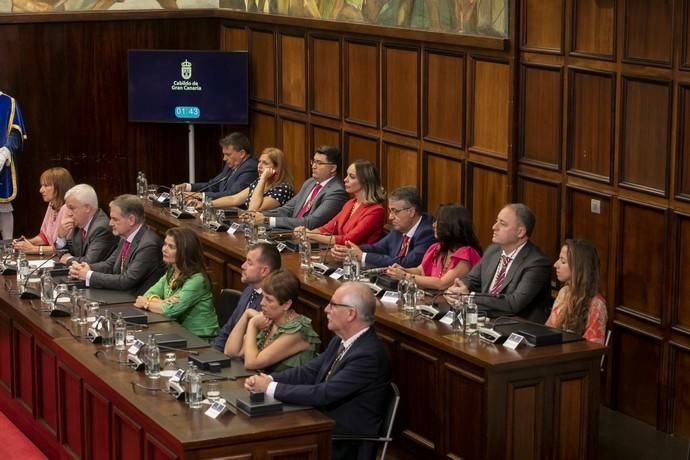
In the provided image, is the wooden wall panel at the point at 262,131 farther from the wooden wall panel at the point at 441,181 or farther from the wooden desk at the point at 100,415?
the wooden desk at the point at 100,415

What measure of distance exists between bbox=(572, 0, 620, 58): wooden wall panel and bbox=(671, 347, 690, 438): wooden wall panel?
1.84 metres

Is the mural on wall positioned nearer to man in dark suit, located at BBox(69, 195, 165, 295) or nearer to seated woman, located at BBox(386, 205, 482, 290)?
seated woman, located at BBox(386, 205, 482, 290)

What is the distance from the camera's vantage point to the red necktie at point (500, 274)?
7.57 m

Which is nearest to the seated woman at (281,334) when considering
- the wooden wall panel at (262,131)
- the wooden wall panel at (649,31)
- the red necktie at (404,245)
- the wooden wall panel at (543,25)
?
the red necktie at (404,245)

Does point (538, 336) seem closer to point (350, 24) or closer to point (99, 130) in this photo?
point (350, 24)

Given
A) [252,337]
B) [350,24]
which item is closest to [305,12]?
[350,24]

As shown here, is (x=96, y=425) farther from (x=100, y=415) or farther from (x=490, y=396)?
(x=490, y=396)

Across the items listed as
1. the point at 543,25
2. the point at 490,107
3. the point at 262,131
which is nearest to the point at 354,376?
the point at 543,25

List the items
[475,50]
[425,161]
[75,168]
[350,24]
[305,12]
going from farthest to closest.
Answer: [75,168], [305,12], [350,24], [425,161], [475,50]

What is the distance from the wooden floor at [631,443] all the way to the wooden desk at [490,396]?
42cm

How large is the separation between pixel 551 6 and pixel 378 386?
3.33 m

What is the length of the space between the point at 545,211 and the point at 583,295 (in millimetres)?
1749

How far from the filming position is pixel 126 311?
297 inches

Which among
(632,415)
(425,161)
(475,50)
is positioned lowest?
(632,415)
